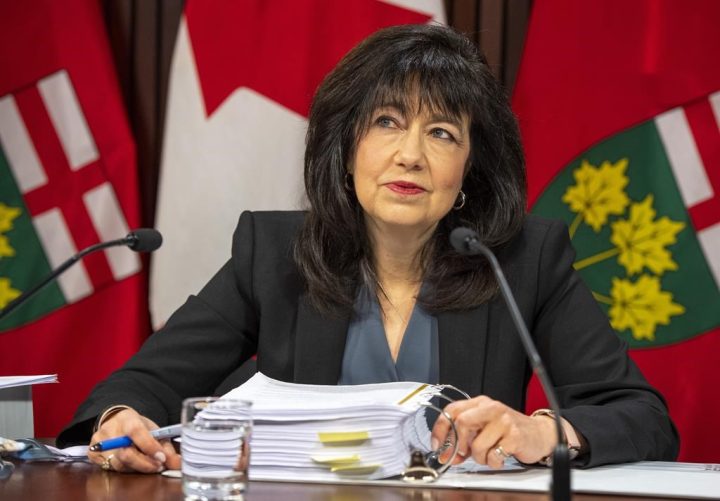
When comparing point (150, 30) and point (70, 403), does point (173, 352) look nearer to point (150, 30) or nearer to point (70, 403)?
point (70, 403)

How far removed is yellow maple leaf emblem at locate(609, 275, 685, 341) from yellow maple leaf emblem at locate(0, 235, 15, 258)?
5.93 ft

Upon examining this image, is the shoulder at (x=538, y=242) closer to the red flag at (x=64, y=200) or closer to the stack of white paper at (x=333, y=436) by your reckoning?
the stack of white paper at (x=333, y=436)

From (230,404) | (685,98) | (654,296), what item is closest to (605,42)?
(685,98)

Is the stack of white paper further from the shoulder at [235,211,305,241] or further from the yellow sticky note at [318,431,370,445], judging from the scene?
the shoulder at [235,211,305,241]

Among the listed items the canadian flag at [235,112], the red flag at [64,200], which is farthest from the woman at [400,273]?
the red flag at [64,200]

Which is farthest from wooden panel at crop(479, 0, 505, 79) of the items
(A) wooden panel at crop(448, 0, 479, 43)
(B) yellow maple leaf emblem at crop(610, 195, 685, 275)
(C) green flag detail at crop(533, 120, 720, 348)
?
(B) yellow maple leaf emblem at crop(610, 195, 685, 275)

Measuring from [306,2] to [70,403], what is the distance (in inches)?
55.7

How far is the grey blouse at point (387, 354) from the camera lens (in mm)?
2129

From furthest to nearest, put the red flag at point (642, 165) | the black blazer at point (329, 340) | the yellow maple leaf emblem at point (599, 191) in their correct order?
the yellow maple leaf emblem at point (599, 191) < the red flag at point (642, 165) < the black blazer at point (329, 340)

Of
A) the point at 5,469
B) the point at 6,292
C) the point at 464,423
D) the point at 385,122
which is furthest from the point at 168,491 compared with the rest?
the point at 6,292

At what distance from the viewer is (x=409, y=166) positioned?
6.93ft

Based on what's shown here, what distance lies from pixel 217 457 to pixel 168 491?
23 cm

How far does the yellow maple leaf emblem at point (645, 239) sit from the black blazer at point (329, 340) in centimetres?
70

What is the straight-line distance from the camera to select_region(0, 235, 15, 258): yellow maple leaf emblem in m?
3.20
